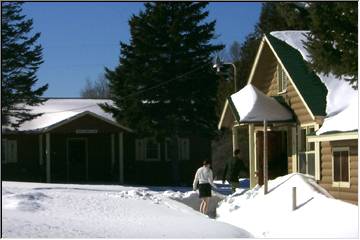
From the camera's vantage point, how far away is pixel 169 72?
34219 millimetres

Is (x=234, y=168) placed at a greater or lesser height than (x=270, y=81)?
lesser

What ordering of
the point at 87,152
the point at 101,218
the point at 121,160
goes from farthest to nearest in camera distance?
the point at 87,152, the point at 121,160, the point at 101,218

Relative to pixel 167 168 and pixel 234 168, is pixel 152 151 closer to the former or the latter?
pixel 167 168

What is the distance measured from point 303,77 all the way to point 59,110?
2003 centimetres

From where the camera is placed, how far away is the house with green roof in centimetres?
1788

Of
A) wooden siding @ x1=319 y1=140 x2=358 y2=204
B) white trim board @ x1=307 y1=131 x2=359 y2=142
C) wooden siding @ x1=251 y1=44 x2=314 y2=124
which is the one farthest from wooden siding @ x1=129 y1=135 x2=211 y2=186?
white trim board @ x1=307 y1=131 x2=359 y2=142

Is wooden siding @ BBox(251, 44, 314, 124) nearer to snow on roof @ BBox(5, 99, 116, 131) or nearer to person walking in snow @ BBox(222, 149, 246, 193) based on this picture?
person walking in snow @ BBox(222, 149, 246, 193)

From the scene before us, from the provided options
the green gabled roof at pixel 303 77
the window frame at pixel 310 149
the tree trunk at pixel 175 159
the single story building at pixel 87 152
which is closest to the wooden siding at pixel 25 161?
the single story building at pixel 87 152

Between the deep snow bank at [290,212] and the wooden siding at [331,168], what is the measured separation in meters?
0.50

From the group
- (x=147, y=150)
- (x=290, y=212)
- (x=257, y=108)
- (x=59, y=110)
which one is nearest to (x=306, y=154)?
(x=257, y=108)

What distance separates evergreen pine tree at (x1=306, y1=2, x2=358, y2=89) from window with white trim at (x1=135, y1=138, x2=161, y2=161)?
23.5 metres

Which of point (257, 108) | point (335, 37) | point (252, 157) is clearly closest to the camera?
point (335, 37)

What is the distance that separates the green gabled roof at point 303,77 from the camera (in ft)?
65.1

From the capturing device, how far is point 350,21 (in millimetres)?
13234
